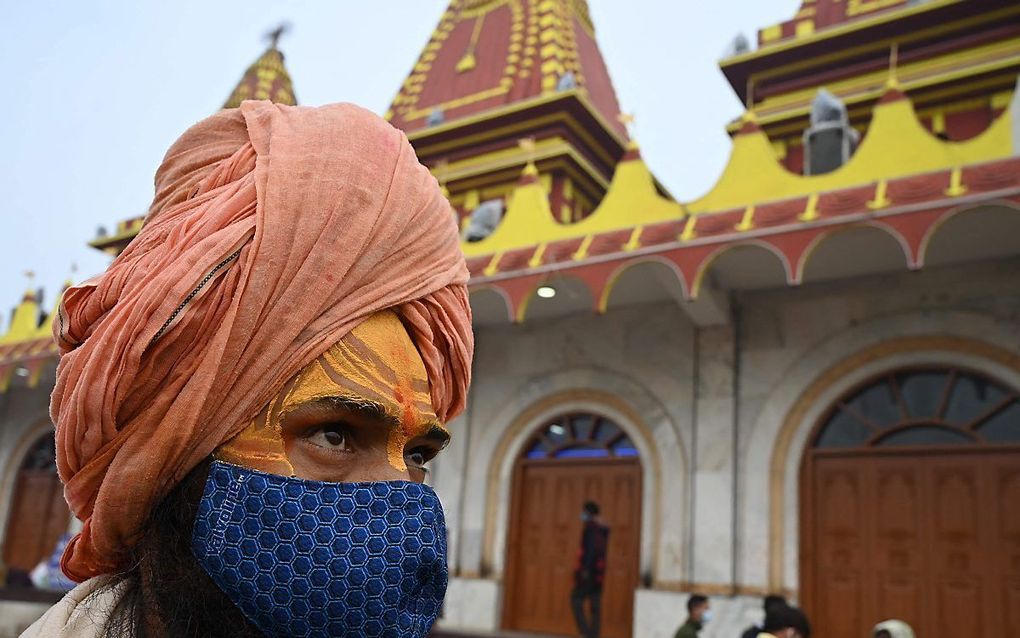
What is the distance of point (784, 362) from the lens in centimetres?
889

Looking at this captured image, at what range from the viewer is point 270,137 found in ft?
4.78

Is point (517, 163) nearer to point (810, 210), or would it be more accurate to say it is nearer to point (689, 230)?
point (689, 230)

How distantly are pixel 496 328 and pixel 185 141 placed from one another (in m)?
9.34

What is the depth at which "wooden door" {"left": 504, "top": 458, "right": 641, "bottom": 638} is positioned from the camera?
945 centimetres

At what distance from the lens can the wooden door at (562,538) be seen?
945cm

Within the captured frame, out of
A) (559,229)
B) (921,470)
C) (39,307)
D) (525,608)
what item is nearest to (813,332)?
(921,470)

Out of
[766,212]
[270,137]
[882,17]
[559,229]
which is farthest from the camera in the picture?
[882,17]

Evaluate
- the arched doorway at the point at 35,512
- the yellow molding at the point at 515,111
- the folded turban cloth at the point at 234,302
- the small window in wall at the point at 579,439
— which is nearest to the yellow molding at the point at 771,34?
the yellow molding at the point at 515,111

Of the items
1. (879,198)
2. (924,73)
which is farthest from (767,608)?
(924,73)

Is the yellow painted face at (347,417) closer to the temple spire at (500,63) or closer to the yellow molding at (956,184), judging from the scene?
the yellow molding at (956,184)

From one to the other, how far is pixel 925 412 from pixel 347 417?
801 cm

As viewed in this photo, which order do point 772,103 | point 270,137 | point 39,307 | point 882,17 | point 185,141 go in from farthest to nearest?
point 39,307 < point 772,103 < point 882,17 < point 185,141 < point 270,137

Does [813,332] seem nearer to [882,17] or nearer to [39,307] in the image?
[882,17]

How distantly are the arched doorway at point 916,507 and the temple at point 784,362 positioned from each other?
0.8 inches
